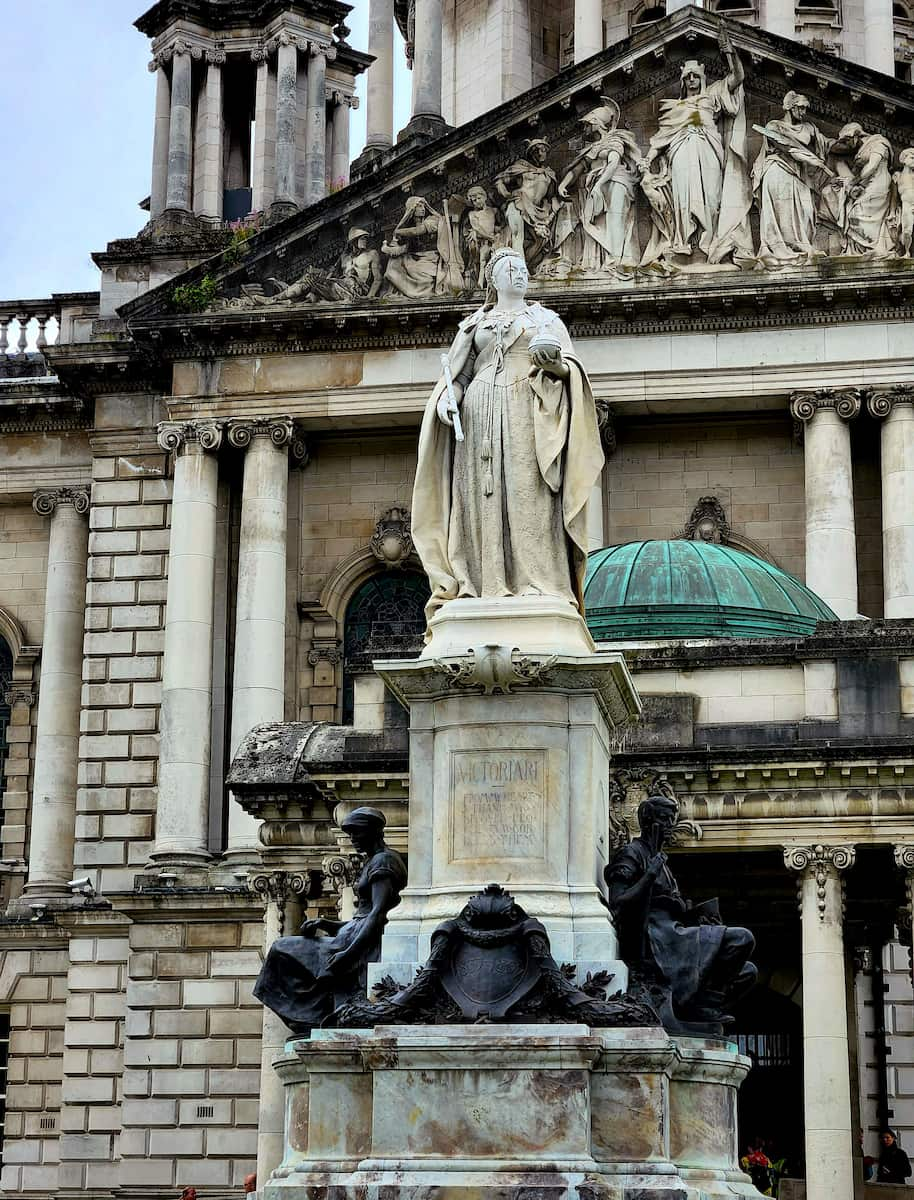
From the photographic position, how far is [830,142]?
4716cm

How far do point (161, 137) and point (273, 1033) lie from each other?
137 ft

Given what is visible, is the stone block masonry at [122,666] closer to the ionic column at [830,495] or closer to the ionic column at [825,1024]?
the ionic column at [830,495]

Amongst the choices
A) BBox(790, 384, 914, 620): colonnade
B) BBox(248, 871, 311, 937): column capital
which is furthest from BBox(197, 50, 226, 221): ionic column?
BBox(248, 871, 311, 937): column capital

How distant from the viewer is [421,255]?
156 feet

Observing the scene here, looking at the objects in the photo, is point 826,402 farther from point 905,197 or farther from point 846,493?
point 905,197

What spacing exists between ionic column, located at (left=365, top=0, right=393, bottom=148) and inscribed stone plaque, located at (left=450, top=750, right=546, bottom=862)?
4995cm

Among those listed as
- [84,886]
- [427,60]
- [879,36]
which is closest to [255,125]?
[427,60]

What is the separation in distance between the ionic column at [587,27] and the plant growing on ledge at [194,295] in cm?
1841

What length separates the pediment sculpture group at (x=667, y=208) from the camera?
4659cm

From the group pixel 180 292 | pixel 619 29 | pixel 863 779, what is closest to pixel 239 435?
pixel 180 292

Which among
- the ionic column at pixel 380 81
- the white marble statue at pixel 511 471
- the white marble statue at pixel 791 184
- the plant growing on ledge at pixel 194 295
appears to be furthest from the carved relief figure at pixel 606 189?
the white marble statue at pixel 511 471

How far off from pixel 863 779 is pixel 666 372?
62.3 feet

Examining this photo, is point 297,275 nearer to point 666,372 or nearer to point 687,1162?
point 666,372

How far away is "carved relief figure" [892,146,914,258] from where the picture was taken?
46.1 m
